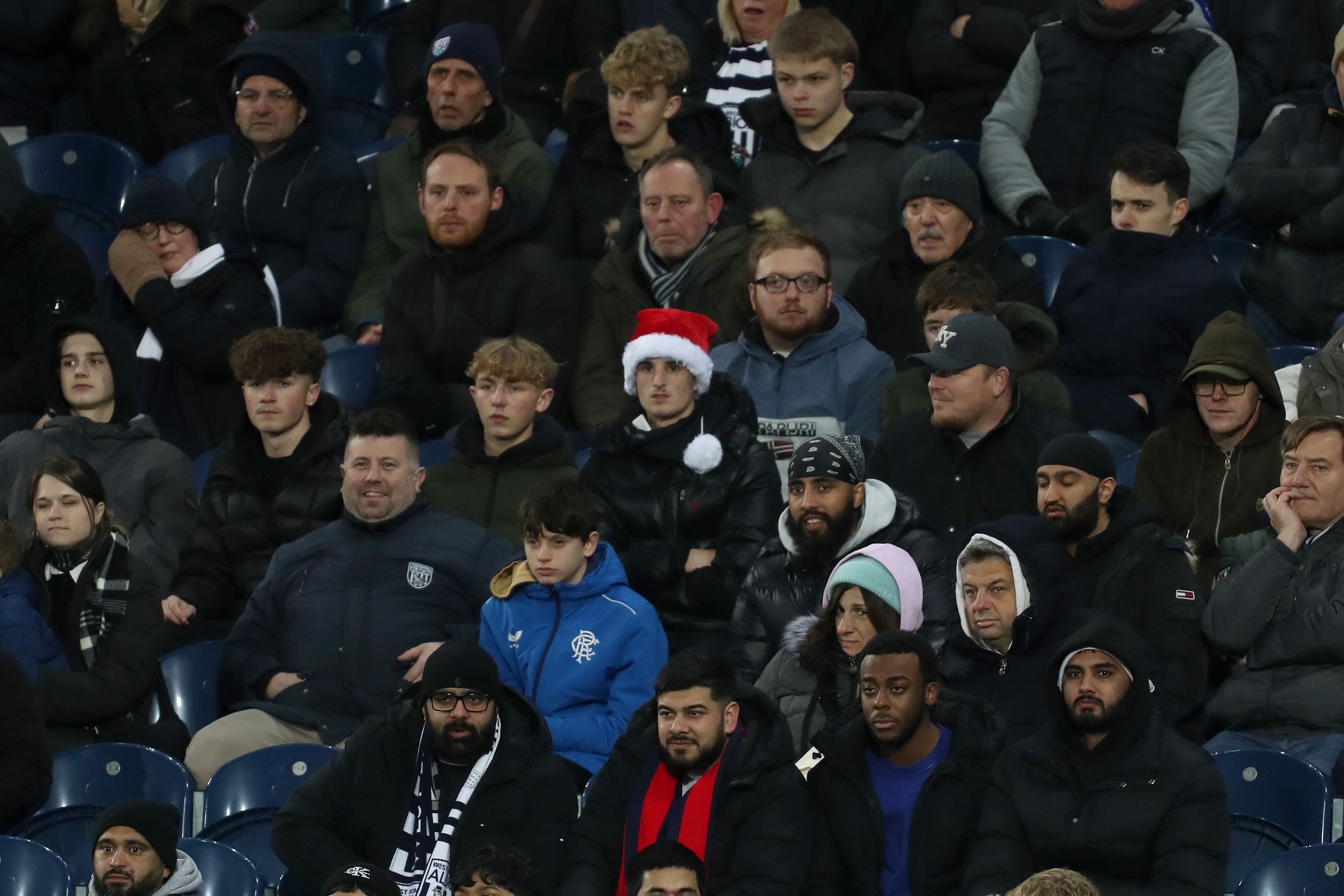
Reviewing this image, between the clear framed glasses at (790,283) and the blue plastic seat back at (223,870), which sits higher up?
the clear framed glasses at (790,283)

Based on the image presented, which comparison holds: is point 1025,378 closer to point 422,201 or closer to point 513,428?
point 513,428

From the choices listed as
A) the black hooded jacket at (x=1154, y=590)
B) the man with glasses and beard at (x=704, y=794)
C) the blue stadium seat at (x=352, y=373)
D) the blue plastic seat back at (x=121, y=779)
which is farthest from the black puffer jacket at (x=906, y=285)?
the blue plastic seat back at (x=121, y=779)

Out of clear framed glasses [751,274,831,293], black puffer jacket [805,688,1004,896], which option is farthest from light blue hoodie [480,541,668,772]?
clear framed glasses [751,274,831,293]

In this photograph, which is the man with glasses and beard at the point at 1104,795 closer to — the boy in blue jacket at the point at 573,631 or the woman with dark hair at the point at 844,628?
the woman with dark hair at the point at 844,628

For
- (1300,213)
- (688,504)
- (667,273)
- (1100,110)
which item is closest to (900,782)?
(688,504)

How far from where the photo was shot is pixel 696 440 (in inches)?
249

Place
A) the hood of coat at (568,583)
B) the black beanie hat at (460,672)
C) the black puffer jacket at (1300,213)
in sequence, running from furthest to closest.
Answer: the black puffer jacket at (1300,213) → the hood of coat at (568,583) → the black beanie hat at (460,672)

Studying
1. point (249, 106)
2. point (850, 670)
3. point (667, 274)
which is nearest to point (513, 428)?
point (667, 274)

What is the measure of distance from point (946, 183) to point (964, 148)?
1.31 metres

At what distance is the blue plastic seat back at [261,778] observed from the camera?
222 inches

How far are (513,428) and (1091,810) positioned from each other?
2472 mm

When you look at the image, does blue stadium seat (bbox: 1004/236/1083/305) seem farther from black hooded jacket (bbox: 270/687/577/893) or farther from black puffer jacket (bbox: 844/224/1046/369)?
black hooded jacket (bbox: 270/687/577/893)

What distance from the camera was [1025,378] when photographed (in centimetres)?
666

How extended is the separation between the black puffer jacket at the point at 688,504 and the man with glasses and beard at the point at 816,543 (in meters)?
0.27
